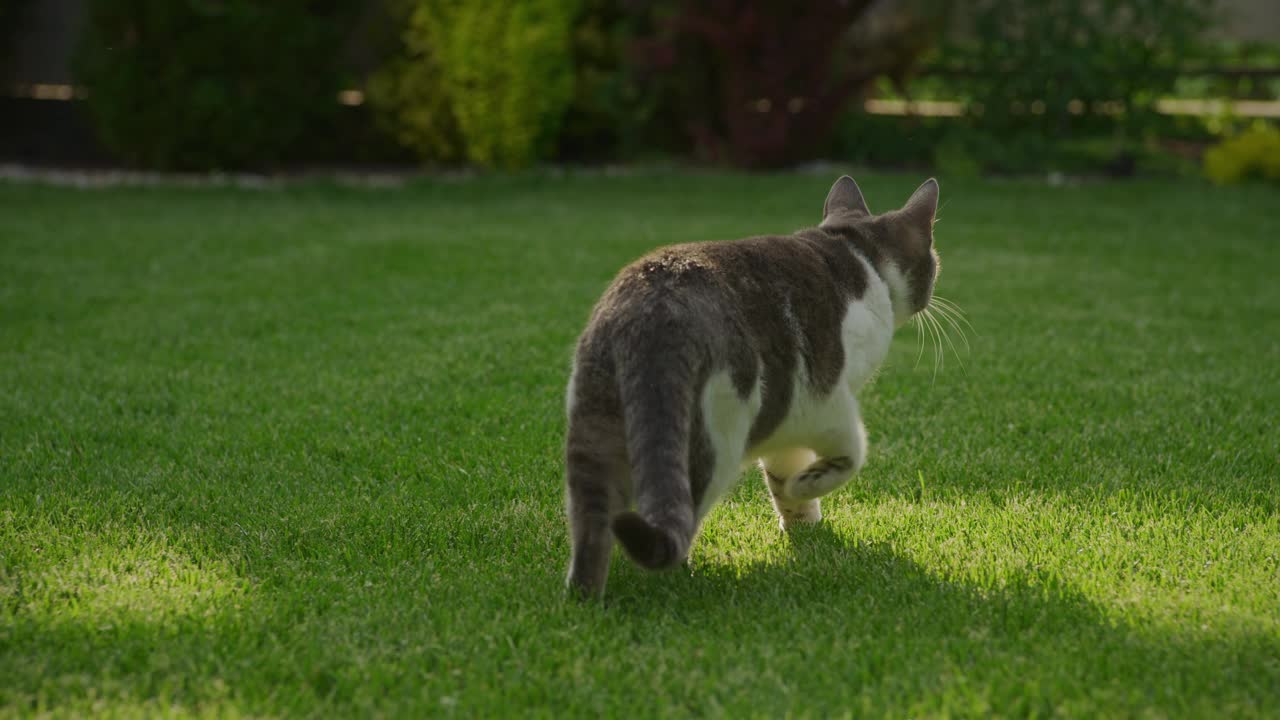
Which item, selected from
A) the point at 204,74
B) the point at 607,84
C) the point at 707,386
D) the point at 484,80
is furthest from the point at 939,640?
the point at 607,84

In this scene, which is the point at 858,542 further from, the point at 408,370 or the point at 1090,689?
the point at 408,370

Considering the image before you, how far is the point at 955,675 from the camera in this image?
88.7 inches

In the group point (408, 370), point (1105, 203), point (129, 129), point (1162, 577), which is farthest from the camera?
point (129, 129)

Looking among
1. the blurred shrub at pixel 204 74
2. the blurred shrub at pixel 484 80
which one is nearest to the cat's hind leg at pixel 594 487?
the blurred shrub at pixel 204 74

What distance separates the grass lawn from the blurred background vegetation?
17.0 ft

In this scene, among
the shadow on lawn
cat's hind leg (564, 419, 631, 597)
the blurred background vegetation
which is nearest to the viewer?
the shadow on lawn

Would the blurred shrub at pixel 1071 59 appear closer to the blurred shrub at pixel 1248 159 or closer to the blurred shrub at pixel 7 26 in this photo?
the blurred shrub at pixel 1248 159

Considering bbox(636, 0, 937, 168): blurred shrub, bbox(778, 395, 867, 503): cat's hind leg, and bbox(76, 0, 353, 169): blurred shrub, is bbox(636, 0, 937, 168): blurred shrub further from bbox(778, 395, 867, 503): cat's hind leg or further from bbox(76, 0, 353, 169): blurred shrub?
bbox(778, 395, 867, 503): cat's hind leg

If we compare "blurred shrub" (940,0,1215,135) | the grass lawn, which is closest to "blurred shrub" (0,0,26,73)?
the grass lawn

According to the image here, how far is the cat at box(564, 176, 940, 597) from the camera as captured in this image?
2.30 meters

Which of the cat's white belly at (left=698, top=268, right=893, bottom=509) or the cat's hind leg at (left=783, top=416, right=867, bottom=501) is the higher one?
the cat's white belly at (left=698, top=268, right=893, bottom=509)

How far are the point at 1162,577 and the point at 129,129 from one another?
37.3 feet

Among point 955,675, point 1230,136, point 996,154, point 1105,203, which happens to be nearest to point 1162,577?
point 955,675

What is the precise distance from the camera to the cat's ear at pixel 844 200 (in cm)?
356
